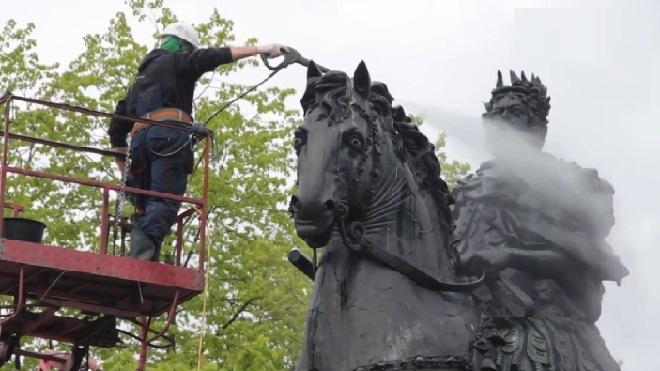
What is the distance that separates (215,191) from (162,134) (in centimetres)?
1136

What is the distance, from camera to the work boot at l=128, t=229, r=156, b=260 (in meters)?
11.2

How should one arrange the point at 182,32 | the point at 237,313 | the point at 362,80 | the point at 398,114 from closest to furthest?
the point at 362,80 < the point at 398,114 < the point at 182,32 < the point at 237,313

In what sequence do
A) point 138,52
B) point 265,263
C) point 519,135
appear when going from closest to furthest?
point 519,135 < point 265,263 < point 138,52

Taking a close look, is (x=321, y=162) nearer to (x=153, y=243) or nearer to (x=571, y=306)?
(x=571, y=306)

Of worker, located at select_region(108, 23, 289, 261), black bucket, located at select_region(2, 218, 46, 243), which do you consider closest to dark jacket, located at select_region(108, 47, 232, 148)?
worker, located at select_region(108, 23, 289, 261)

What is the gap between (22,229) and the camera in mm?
11094

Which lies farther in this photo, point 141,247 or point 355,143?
point 141,247

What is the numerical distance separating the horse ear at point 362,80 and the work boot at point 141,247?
3.53 meters

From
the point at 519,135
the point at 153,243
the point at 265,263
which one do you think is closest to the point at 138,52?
the point at 265,263

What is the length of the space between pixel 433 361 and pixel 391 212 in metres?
0.86

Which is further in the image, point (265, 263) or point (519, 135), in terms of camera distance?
point (265, 263)

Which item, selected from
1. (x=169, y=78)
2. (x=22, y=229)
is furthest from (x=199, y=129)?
(x=22, y=229)

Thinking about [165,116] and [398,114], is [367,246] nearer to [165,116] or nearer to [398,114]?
[398,114]

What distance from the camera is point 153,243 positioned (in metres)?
11.3
